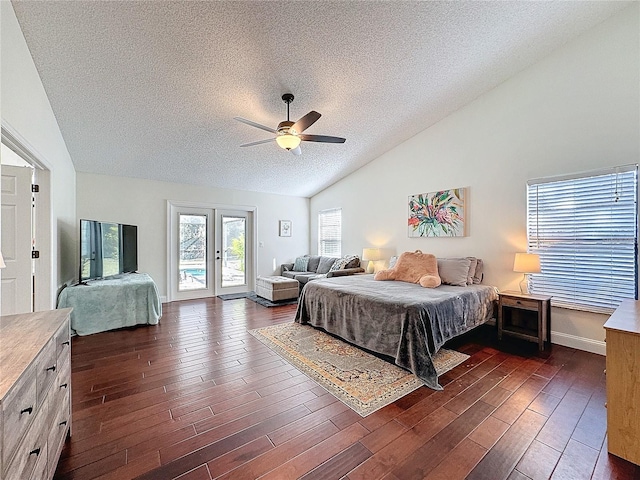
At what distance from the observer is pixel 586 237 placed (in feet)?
10.5

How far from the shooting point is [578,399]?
7.27ft

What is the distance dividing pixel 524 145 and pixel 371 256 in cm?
287

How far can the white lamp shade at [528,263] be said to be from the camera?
10.8ft

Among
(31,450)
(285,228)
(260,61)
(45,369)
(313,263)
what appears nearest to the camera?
(31,450)

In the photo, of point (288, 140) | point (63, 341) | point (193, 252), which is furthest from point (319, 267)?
point (63, 341)

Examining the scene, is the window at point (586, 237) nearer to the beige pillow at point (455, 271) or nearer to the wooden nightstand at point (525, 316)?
the wooden nightstand at point (525, 316)

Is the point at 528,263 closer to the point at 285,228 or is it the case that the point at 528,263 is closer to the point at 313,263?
the point at 313,263

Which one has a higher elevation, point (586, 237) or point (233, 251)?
point (586, 237)

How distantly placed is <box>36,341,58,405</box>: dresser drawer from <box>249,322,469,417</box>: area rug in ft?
5.79

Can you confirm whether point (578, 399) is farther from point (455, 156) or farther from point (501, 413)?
point (455, 156)

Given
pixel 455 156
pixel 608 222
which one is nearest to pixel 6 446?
pixel 608 222

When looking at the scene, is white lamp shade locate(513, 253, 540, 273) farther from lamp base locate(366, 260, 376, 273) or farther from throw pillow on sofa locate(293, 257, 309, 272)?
throw pillow on sofa locate(293, 257, 309, 272)

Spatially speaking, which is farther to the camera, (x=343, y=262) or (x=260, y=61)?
(x=343, y=262)

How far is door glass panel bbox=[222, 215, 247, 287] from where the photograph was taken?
633 centimetres
